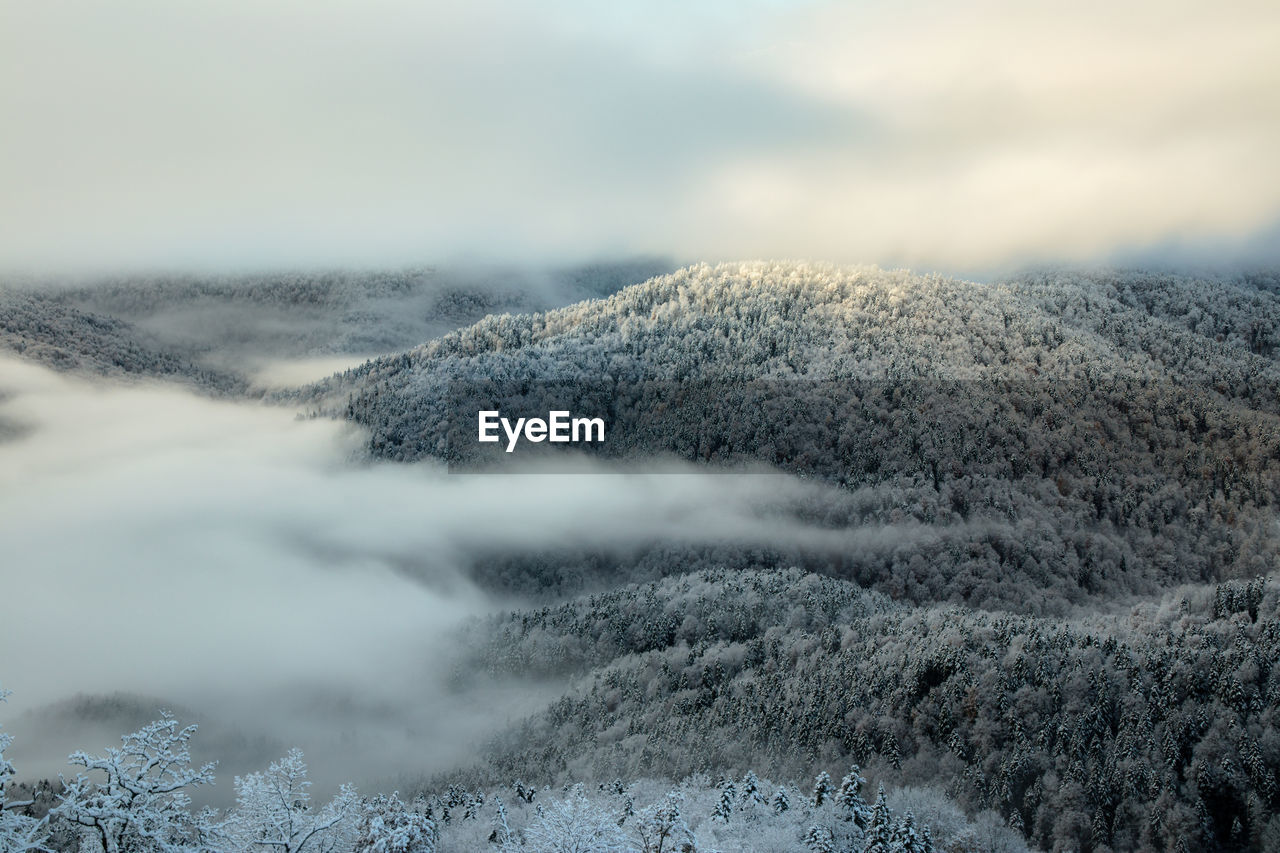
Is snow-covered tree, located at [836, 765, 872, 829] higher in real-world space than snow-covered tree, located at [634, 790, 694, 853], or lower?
lower

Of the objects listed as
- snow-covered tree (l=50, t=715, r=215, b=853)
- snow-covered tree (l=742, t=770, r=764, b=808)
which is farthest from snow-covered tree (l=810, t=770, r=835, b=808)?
snow-covered tree (l=50, t=715, r=215, b=853)

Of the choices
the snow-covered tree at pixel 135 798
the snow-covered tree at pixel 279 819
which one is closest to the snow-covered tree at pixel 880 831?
the snow-covered tree at pixel 279 819

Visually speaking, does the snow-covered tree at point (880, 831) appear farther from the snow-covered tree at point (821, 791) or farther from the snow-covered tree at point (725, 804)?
the snow-covered tree at point (725, 804)

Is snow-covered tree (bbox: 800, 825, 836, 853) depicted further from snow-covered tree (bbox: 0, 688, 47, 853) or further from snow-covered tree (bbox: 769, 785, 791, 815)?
snow-covered tree (bbox: 0, 688, 47, 853)

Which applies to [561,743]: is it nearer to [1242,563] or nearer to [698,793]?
[698,793]

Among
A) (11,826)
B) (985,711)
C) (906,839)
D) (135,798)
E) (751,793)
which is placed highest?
(11,826)

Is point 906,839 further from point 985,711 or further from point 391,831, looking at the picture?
point 391,831

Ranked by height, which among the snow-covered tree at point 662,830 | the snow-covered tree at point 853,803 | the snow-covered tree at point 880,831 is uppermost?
the snow-covered tree at point 662,830

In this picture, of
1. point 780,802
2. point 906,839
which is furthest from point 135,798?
point 906,839
